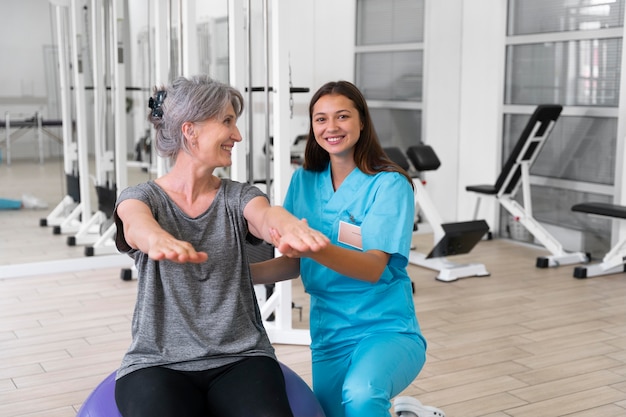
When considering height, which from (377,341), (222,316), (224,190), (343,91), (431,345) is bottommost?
(431,345)

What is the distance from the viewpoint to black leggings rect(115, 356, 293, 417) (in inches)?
62.5

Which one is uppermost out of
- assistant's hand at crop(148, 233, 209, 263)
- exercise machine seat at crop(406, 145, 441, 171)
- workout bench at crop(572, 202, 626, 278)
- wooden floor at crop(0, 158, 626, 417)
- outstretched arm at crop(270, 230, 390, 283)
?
assistant's hand at crop(148, 233, 209, 263)

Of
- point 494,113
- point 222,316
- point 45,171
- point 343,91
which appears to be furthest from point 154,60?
point 222,316

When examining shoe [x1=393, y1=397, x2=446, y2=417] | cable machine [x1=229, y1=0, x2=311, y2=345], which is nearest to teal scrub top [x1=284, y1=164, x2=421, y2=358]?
shoe [x1=393, y1=397, x2=446, y2=417]

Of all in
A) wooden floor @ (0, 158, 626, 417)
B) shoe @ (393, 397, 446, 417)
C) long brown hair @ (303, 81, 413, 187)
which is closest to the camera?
long brown hair @ (303, 81, 413, 187)

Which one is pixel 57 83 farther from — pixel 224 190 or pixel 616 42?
pixel 616 42

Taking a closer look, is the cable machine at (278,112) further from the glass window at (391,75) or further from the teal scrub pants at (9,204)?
the glass window at (391,75)

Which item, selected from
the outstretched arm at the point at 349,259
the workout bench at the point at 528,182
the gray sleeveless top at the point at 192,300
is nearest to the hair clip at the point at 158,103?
the gray sleeveless top at the point at 192,300

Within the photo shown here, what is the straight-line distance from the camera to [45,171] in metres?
4.47

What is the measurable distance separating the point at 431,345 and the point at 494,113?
2694 millimetres

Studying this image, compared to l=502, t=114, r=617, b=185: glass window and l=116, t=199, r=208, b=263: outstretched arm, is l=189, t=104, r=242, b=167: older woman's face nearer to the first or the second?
l=116, t=199, r=208, b=263: outstretched arm

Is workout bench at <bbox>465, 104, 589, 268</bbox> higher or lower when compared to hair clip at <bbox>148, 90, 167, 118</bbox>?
lower

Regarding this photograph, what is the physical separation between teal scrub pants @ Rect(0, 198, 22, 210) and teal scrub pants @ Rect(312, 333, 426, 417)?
2.93 meters

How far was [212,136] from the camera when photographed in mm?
1746
